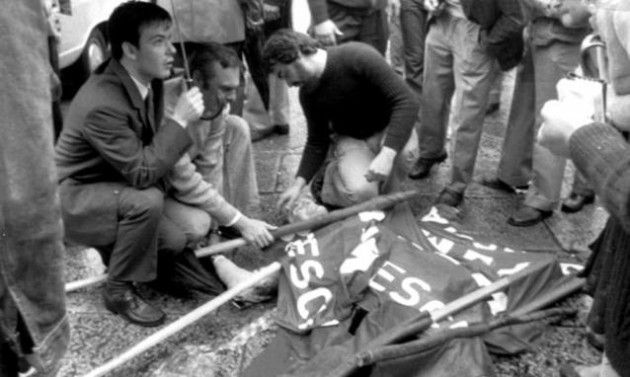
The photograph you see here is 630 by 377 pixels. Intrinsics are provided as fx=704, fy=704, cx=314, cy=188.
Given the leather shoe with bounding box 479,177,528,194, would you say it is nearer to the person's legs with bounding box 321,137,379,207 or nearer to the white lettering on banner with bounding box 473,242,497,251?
the person's legs with bounding box 321,137,379,207

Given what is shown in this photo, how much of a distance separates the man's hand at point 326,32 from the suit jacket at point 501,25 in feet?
3.19

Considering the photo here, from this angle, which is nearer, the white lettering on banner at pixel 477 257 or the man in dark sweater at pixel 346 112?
the white lettering on banner at pixel 477 257

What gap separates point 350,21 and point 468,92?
1.09m

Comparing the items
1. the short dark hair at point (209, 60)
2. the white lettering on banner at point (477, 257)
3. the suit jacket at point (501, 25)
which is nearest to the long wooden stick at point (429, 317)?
the white lettering on banner at point (477, 257)

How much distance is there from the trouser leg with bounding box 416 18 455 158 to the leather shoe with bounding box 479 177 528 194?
1.12ft

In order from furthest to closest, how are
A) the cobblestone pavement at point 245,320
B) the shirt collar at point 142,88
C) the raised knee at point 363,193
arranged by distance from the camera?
the raised knee at point 363,193
the shirt collar at point 142,88
the cobblestone pavement at point 245,320

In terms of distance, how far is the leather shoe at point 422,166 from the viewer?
4586 millimetres

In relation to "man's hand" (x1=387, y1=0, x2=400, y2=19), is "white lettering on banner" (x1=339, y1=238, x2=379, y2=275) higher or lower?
lower

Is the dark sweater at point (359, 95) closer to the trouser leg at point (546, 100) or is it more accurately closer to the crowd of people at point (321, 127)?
the crowd of people at point (321, 127)

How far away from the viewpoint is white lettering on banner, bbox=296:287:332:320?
116 inches

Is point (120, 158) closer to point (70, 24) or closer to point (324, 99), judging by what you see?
point (324, 99)

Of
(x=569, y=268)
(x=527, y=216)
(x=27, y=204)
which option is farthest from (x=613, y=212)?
(x=527, y=216)

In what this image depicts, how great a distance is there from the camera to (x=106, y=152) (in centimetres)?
294

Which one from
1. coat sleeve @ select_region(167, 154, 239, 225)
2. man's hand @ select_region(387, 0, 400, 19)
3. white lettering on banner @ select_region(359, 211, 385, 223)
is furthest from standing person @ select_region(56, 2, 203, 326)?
man's hand @ select_region(387, 0, 400, 19)
